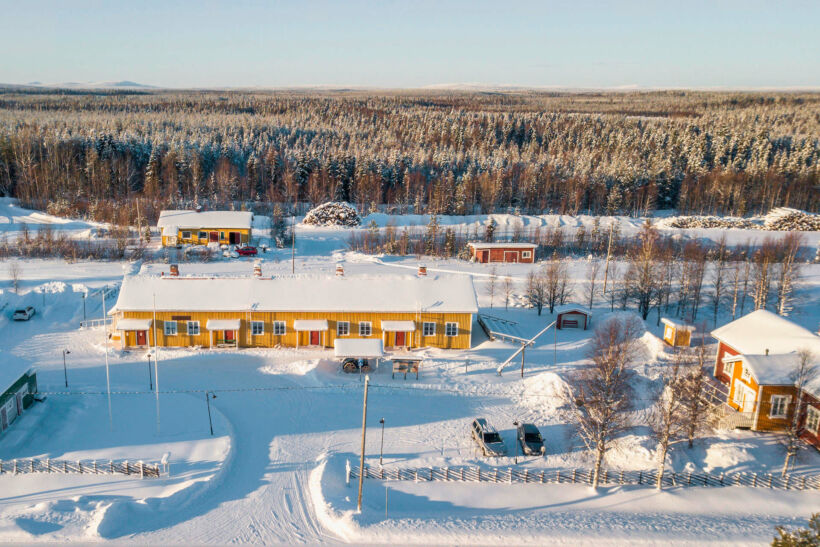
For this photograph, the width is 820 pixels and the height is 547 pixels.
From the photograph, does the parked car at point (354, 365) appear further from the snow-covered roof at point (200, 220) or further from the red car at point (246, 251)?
the snow-covered roof at point (200, 220)

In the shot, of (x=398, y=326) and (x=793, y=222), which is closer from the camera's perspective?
(x=398, y=326)

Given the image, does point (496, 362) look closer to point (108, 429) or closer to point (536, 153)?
point (108, 429)

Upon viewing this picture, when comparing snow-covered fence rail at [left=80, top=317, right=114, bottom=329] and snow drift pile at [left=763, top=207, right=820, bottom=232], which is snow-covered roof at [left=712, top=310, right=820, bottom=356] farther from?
snow drift pile at [left=763, top=207, right=820, bottom=232]

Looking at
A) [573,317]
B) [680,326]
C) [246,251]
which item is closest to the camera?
[680,326]

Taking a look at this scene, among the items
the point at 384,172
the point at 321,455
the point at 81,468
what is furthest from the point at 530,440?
the point at 384,172

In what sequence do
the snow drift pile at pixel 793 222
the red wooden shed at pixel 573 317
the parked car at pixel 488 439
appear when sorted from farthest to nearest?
the snow drift pile at pixel 793 222, the red wooden shed at pixel 573 317, the parked car at pixel 488 439

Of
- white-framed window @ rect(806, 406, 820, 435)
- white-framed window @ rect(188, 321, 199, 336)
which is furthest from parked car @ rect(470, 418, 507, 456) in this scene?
white-framed window @ rect(188, 321, 199, 336)

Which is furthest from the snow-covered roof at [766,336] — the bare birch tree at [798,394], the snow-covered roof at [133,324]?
the snow-covered roof at [133,324]

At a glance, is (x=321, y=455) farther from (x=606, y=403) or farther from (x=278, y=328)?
(x=278, y=328)
